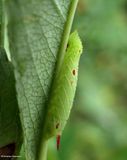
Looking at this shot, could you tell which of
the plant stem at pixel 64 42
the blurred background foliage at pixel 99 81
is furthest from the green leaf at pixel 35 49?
the blurred background foliage at pixel 99 81

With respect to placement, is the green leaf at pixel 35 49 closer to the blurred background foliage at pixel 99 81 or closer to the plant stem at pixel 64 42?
the plant stem at pixel 64 42

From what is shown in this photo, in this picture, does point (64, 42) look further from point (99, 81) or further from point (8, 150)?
point (99, 81)

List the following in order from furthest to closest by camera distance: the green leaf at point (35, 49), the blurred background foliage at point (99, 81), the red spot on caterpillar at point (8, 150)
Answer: the blurred background foliage at point (99, 81) < the red spot on caterpillar at point (8, 150) < the green leaf at point (35, 49)

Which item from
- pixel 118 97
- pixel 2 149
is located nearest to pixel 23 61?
pixel 2 149

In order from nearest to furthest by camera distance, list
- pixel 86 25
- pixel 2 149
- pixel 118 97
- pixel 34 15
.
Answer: pixel 34 15, pixel 2 149, pixel 86 25, pixel 118 97

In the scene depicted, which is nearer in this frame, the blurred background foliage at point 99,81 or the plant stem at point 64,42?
the plant stem at point 64,42

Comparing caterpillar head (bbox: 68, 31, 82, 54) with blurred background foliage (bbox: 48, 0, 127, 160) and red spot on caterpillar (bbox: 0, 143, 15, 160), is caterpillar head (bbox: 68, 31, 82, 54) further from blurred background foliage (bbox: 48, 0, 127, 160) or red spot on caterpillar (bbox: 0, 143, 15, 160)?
blurred background foliage (bbox: 48, 0, 127, 160)

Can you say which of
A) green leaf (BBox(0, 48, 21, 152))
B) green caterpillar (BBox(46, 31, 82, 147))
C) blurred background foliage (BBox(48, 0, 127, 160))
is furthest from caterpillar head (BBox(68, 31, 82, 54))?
blurred background foliage (BBox(48, 0, 127, 160))

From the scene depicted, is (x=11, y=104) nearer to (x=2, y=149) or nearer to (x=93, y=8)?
(x=2, y=149)
